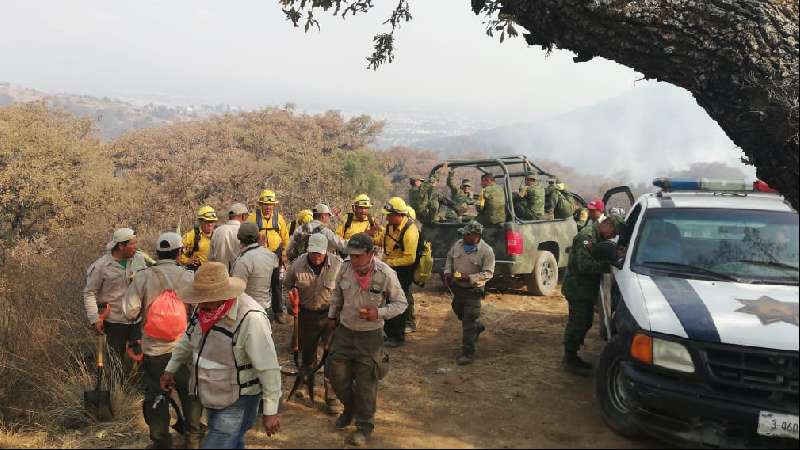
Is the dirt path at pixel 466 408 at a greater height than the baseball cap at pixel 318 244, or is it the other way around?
the baseball cap at pixel 318 244

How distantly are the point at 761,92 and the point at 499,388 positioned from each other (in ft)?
11.4

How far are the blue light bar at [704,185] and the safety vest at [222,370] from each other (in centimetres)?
425

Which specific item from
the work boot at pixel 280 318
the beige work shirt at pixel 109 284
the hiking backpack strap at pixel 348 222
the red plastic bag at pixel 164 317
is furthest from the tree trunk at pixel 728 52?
the work boot at pixel 280 318

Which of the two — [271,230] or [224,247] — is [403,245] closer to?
[271,230]

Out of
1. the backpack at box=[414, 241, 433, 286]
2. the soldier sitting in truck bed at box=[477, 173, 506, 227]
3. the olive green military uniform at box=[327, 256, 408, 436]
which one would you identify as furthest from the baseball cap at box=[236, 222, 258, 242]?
the soldier sitting in truck bed at box=[477, 173, 506, 227]

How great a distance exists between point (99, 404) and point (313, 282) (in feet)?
7.71

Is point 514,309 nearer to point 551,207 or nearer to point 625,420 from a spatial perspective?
point 551,207

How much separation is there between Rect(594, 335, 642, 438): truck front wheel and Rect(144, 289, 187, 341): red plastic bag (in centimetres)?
342

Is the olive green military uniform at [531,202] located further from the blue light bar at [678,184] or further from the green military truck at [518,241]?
the blue light bar at [678,184]

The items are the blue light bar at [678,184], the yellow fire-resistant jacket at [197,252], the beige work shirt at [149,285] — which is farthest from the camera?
the yellow fire-resistant jacket at [197,252]

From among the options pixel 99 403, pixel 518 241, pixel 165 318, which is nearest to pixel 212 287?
pixel 165 318

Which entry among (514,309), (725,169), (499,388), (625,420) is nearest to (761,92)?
(625,420)

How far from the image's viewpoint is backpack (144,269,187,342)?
450cm

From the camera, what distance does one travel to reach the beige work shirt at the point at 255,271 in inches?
219
